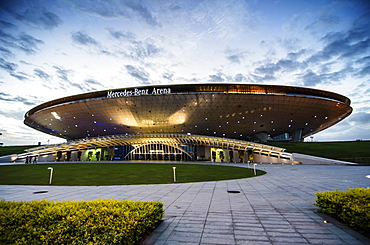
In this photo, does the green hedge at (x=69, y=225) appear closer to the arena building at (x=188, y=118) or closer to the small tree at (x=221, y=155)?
the arena building at (x=188, y=118)

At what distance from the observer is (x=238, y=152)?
52.3 m

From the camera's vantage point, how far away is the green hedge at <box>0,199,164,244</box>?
3.97 meters

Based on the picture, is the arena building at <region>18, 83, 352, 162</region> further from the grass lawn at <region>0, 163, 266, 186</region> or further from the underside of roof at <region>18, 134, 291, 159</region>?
the grass lawn at <region>0, 163, 266, 186</region>

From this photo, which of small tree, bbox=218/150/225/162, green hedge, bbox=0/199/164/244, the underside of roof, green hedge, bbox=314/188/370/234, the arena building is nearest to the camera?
green hedge, bbox=0/199/164/244

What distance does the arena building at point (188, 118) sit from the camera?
57625 mm

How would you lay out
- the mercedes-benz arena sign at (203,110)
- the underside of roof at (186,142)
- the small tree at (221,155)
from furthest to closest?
1. the mercedes-benz arena sign at (203,110)
2. the small tree at (221,155)
3. the underside of roof at (186,142)

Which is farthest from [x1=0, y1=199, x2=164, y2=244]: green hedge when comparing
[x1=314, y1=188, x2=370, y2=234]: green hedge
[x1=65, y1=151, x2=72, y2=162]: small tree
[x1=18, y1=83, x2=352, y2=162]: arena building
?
[x1=65, y1=151, x2=72, y2=162]: small tree

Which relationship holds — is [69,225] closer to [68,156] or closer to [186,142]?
[186,142]

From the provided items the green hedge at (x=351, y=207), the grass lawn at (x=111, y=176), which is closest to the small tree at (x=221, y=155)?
the grass lawn at (x=111, y=176)

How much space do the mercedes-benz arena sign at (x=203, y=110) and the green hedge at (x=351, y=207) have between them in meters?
53.0

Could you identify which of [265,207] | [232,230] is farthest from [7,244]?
[265,207]

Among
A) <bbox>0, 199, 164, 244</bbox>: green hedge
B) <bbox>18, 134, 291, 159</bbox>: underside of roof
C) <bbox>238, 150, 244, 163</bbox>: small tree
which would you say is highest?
<bbox>18, 134, 291, 159</bbox>: underside of roof

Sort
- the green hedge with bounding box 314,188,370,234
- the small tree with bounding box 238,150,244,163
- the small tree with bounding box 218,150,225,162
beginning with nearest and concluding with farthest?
1. the green hedge with bounding box 314,188,370,234
2. the small tree with bounding box 238,150,244,163
3. the small tree with bounding box 218,150,225,162

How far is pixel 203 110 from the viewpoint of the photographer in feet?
208
